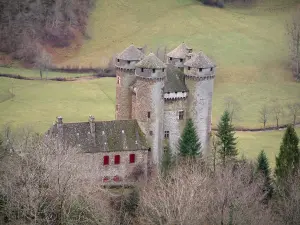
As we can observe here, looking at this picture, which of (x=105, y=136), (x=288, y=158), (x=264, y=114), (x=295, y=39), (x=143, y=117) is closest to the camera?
(x=288, y=158)

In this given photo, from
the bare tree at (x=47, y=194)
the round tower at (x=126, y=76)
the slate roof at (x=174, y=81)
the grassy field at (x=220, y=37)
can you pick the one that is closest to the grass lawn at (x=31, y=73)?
the grassy field at (x=220, y=37)

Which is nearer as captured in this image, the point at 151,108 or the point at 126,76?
the point at 151,108

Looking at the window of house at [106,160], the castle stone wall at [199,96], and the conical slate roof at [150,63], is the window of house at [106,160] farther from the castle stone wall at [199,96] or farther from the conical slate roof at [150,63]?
the castle stone wall at [199,96]

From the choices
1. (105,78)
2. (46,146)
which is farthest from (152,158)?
(105,78)

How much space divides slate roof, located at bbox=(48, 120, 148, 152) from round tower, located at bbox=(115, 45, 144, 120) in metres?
3.97

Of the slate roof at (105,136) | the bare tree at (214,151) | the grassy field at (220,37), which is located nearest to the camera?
the slate roof at (105,136)

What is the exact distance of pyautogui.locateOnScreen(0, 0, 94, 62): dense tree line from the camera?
13338 centimetres

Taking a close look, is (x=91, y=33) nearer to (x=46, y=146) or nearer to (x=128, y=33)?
(x=128, y=33)

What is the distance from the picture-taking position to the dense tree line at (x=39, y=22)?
133375 mm

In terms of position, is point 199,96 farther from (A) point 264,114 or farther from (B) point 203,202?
(A) point 264,114

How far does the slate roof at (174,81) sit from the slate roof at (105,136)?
5.91m

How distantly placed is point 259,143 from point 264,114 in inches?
511

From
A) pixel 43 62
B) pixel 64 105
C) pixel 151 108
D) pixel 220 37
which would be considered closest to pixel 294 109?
pixel 220 37

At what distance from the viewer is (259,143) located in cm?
8581
